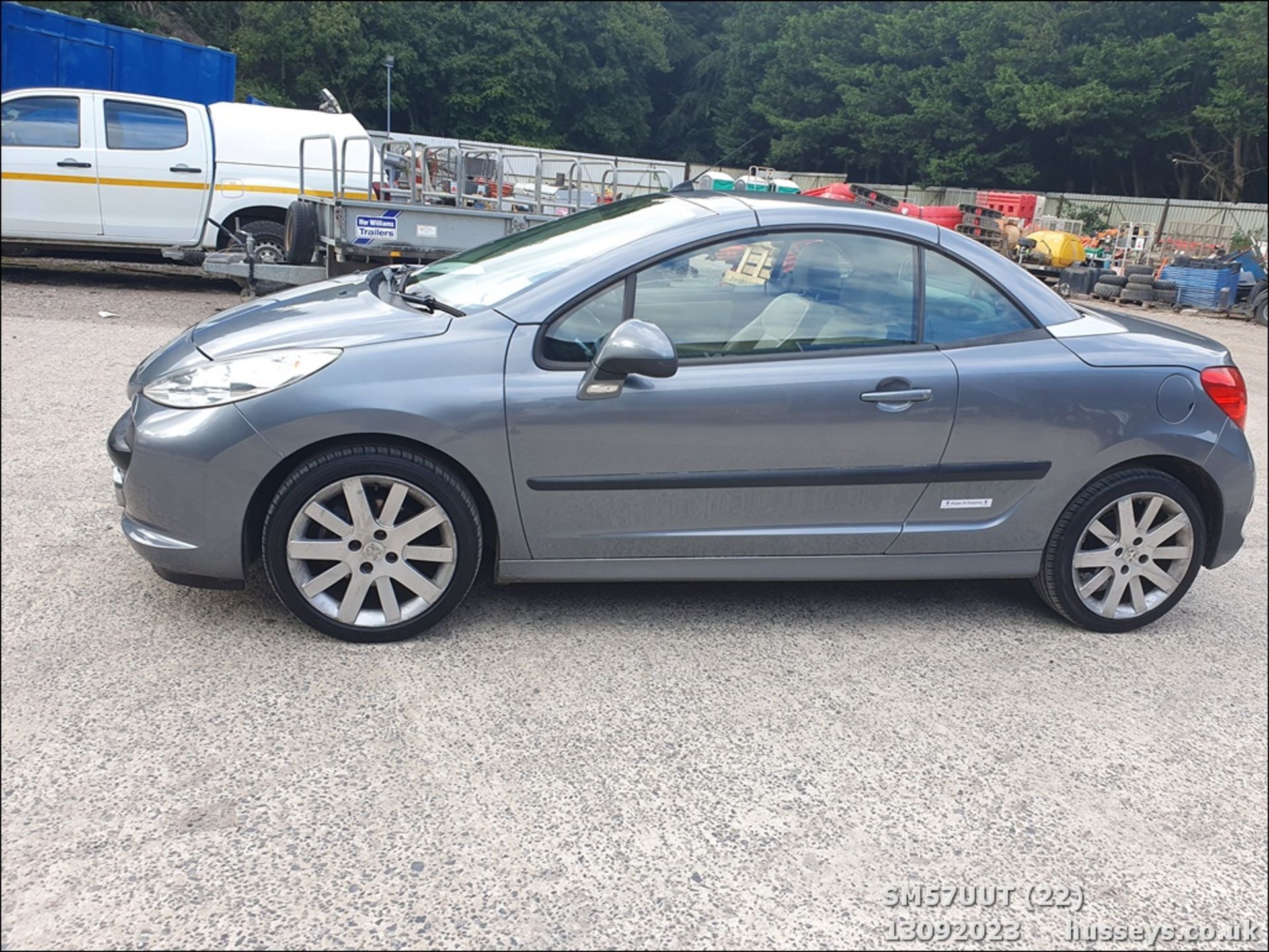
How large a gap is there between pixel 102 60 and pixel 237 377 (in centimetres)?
1426

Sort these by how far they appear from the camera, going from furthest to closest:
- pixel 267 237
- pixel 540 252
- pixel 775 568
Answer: pixel 267 237 < pixel 540 252 < pixel 775 568

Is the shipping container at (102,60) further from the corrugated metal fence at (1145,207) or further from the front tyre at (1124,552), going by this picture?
the front tyre at (1124,552)

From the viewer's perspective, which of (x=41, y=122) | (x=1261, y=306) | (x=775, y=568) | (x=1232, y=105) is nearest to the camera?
(x=775, y=568)

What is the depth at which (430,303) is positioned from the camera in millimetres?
3594

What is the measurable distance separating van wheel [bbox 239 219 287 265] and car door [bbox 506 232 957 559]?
26.4 ft

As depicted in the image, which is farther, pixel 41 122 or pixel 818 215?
pixel 41 122

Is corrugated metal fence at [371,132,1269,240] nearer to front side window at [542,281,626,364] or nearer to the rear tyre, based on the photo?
the rear tyre

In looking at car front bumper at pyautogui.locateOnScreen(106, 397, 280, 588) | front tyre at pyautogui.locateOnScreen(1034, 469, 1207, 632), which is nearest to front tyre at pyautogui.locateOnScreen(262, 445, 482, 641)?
car front bumper at pyautogui.locateOnScreen(106, 397, 280, 588)

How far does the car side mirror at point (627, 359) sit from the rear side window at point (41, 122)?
9029 millimetres

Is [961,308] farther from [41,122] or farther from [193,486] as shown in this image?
[41,122]

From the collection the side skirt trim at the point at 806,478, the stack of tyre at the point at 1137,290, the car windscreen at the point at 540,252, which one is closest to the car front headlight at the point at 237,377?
the car windscreen at the point at 540,252

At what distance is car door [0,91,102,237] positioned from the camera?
386 inches

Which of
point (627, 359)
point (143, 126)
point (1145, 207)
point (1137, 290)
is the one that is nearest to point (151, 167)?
point (143, 126)

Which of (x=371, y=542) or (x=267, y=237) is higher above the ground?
(x=267, y=237)
